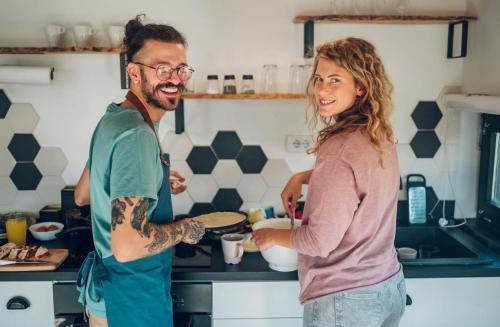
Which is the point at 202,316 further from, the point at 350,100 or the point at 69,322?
the point at 350,100

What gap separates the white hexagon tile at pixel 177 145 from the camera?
7.68ft

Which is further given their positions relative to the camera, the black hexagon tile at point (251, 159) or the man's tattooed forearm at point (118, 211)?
the black hexagon tile at point (251, 159)

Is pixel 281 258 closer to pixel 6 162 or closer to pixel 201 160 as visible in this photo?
pixel 201 160

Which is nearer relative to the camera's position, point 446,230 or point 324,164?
point 324,164

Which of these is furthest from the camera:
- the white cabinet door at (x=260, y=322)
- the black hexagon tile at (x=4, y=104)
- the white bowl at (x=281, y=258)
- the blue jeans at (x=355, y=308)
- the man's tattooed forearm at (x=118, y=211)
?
the black hexagon tile at (x=4, y=104)

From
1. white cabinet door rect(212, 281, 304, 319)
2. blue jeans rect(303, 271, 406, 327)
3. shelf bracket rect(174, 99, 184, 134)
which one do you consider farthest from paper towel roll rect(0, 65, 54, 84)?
blue jeans rect(303, 271, 406, 327)

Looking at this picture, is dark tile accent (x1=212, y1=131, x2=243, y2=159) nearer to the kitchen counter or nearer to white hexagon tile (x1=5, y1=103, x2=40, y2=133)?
the kitchen counter

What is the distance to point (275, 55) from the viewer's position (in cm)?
231

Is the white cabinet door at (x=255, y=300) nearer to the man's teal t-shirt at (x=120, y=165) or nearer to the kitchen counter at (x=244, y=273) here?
the kitchen counter at (x=244, y=273)

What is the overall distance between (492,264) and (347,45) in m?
1.05

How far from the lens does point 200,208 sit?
2.40m

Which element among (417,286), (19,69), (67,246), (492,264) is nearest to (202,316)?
(67,246)

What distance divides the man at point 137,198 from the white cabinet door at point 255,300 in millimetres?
316

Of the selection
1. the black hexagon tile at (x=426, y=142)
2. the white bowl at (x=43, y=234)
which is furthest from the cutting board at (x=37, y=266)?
the black hexagon tile at (x=426, y=142)
